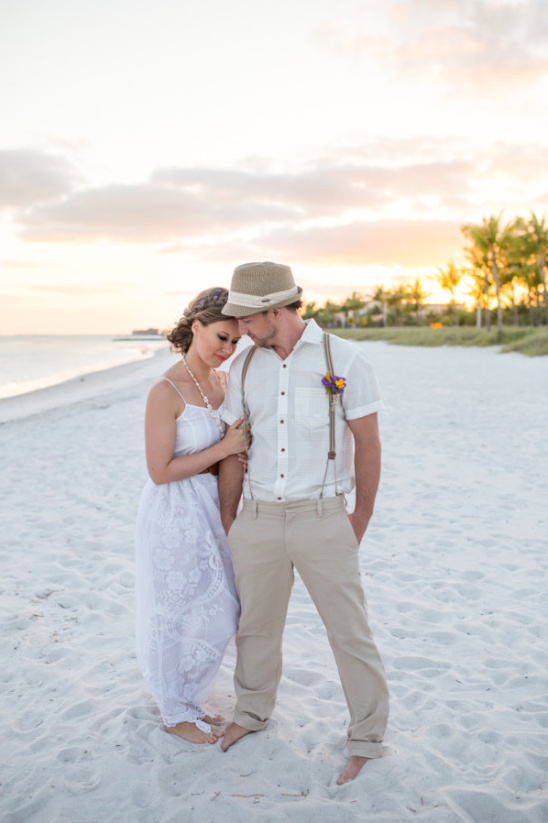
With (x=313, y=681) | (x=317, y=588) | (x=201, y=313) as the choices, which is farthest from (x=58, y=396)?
(x=317, y=588)

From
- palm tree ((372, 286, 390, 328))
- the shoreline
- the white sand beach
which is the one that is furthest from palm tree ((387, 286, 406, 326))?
the white sand beach

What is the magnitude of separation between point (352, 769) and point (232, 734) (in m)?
0.55

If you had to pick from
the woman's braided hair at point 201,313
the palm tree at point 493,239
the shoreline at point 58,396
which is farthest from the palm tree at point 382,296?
the woman's braided hair at point 201,313

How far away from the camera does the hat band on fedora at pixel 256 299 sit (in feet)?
7.93

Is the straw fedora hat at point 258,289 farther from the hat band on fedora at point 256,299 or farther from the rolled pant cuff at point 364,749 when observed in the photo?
the rolled pant cuff at point 364,749

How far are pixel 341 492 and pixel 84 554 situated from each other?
130 inches

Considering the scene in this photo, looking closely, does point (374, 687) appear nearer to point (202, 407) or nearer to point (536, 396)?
point (202, 407)

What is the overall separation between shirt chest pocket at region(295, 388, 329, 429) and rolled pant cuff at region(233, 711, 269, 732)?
4.53 feet

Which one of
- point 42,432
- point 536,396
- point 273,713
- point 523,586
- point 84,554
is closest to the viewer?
point 273,713

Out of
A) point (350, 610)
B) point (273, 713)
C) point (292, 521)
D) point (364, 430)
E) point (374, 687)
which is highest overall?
point (364, 430)

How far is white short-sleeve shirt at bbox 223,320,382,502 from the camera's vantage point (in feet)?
8.16

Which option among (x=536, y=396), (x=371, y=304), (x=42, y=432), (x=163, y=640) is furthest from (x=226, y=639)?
(x=371, y=304)

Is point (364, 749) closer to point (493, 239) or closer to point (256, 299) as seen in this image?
point (256, 299)

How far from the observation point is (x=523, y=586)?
446cm
